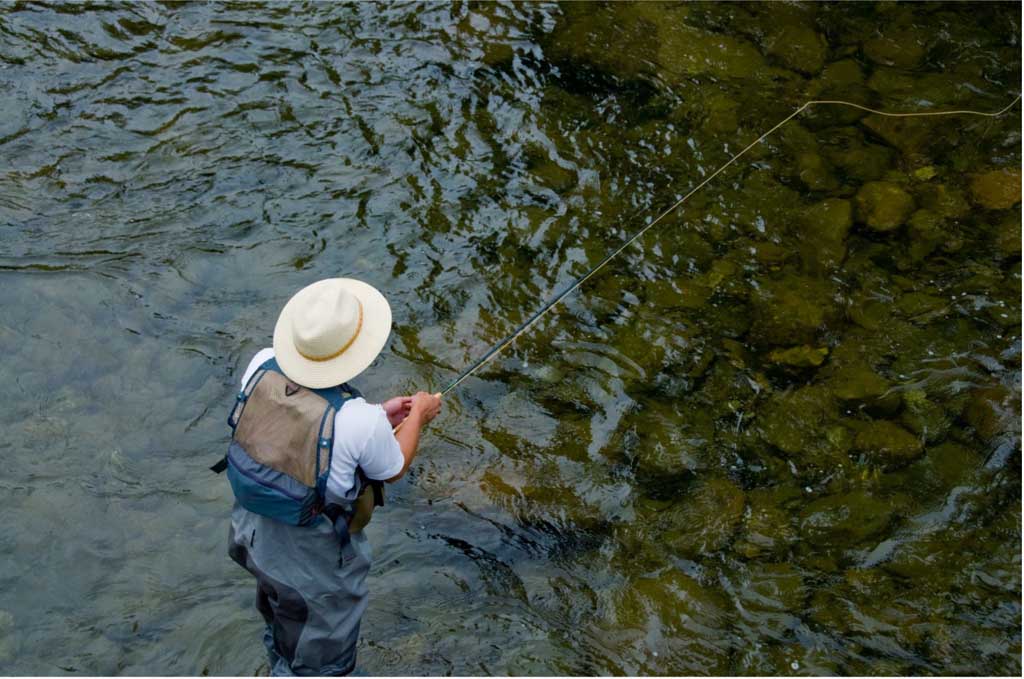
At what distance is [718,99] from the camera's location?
7469 millimetres

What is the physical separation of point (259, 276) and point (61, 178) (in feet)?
5.53

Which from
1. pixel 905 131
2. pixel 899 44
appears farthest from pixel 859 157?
pixel 899 44

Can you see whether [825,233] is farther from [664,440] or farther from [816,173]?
[664,440]

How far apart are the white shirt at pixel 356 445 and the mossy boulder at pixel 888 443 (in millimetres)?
3009

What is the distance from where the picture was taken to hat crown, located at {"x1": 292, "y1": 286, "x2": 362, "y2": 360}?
10.8 feet

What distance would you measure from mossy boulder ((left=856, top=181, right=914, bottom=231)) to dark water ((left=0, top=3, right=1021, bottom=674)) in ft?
0.08

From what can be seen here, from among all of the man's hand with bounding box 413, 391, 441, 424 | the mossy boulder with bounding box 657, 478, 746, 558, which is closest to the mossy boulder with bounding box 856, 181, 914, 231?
the mossy boulder with bounding box 657, 478, 746, 558

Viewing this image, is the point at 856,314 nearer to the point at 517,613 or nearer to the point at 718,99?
the point at 718,99

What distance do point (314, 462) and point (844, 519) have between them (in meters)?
2.93

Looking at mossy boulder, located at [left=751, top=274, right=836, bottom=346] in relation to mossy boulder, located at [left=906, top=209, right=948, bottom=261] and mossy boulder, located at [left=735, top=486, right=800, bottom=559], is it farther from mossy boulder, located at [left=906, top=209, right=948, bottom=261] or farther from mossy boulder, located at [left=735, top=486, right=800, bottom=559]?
mossy boulder, located at [left=735, top=486, right=800, bottom=559]

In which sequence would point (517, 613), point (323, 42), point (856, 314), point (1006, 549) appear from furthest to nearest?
point (323, 42) → point (856, 314) → point (1006, 549) → point (517, 613)

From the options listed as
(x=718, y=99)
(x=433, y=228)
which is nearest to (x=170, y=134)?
(x=433, y=228)

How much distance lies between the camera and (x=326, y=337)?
10.8ft

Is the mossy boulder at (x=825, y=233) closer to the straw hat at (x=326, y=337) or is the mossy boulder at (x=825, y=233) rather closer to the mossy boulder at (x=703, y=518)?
the mossy boulder at (x=703, y=518)
